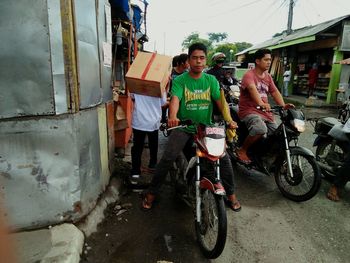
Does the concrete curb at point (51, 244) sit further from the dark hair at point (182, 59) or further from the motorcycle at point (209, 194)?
the dark hair at point (182, 59)

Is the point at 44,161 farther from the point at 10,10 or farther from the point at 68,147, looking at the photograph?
the point at 10,10

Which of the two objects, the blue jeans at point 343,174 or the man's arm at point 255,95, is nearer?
the blue jeans at point 343,174

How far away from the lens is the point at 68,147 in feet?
9.33

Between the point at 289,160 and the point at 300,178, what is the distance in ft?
0.93

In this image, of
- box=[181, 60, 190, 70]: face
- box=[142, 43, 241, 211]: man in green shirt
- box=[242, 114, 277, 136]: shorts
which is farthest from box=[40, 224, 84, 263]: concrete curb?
box=[181, 60, 190, 70]: face

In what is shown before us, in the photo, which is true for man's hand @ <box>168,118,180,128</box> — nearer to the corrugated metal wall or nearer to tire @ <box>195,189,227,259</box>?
tire @ <box>195,189,227,259</box>

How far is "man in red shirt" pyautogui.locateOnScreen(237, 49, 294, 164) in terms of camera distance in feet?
13.9

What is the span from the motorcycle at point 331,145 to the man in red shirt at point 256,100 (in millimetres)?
909

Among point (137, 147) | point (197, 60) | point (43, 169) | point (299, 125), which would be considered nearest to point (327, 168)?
point (299, 125)

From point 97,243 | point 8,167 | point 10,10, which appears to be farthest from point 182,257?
point 10,10

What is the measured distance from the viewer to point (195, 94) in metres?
3.39

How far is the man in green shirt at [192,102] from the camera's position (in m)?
3.32

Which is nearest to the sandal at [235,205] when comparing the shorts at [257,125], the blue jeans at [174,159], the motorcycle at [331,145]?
the blue jeans at [174,159]

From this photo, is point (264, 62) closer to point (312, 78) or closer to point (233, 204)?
point (233, 204)
